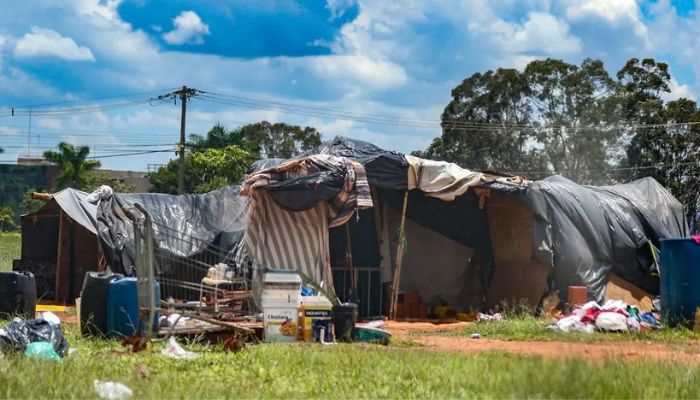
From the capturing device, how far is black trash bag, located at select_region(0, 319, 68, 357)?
1049 cm

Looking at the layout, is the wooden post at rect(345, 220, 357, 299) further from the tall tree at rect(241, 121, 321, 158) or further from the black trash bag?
the tall tree at rect(241, 121, 321, 158)

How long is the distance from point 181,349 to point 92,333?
2.59m

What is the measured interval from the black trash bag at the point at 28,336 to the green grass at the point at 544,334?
6586mm

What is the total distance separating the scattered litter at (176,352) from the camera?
10438mm

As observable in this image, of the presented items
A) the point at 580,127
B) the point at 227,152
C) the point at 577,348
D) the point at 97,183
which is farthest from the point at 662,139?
the point at 97,183

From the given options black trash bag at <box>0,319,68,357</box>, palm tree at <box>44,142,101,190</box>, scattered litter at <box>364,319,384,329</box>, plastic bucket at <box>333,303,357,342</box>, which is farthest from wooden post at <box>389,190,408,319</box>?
palm tree at <box>44,142,101,190</box>

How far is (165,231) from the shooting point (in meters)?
20.0

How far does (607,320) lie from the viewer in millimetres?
14180

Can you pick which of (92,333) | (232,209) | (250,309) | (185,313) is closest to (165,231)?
(232,209)

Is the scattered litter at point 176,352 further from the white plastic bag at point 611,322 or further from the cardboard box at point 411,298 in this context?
the cardboard box at point 411,298

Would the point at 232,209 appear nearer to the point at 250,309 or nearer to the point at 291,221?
the point at 291,221

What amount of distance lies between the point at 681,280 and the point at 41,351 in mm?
9297

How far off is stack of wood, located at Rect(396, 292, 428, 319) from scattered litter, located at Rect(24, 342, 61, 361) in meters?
10.3

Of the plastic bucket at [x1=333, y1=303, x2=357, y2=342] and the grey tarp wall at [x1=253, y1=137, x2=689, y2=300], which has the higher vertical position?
the grey tarp wall at [x1=253, y1=137, x2=689, y2=300]
